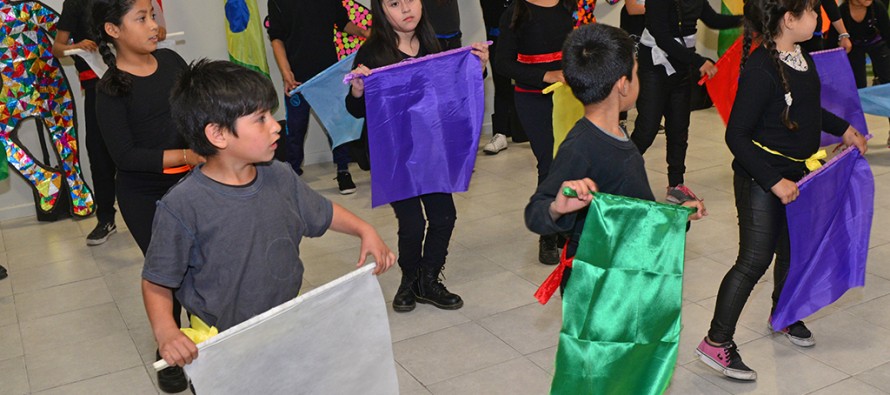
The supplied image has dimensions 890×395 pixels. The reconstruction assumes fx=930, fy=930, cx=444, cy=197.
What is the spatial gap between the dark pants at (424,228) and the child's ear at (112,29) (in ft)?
3.96

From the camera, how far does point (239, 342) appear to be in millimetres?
1866

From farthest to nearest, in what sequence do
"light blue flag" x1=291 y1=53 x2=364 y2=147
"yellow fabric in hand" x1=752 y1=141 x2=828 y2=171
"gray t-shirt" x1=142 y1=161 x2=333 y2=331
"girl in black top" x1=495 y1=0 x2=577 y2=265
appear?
"light blue flag" x1=291 y1=53 x2=364 y2=147
"girl in black top" x1=495 y1=0 x2=577 y2=265
"yellow fabric in hand" x1=752 y1=141 x2=828 y2=171
"gray t-shirt" x1=142 y1=161 x2=333 y2=331

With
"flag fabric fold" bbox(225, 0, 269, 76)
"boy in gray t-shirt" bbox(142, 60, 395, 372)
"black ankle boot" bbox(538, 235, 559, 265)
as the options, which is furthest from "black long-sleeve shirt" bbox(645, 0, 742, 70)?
"boy in gray t-shirt" bbox(142, 60, 395, 372)

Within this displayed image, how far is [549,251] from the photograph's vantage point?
423cm

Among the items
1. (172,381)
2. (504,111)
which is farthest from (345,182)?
(172,381)

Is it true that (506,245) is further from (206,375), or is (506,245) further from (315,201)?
(206,375)

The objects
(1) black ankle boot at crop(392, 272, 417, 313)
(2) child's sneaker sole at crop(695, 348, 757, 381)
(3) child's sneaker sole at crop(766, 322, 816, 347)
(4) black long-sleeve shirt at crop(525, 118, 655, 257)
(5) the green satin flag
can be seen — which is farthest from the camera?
(1) black ankle boot at crop(392, 272, 417, 313)

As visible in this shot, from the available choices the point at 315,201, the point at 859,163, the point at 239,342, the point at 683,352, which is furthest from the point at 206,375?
the point at 859,163

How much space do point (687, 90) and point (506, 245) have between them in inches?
50.4

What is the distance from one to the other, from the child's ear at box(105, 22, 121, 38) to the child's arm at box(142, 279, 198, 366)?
1240 millimetres

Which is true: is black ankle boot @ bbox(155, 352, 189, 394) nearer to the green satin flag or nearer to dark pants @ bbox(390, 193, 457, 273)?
dark pants @ bbox(390, 193, 457, 273)

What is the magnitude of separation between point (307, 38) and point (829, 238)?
11.3 ft

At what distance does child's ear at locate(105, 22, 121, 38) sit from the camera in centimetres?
296

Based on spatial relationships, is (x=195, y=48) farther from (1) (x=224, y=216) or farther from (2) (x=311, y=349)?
(2) (x=311, y=349)
